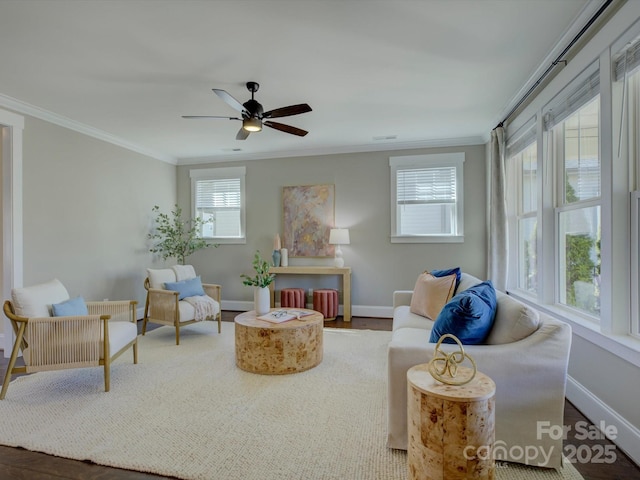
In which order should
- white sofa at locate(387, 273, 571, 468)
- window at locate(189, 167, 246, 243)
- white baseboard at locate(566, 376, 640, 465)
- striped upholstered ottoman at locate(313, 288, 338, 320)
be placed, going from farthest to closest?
1. window at locate(189, 167, 246, 243)
2. striped upholstered ottoman at locate(313, 288, 338, 320)
3. white baseboard at locate(566, 376, 640, 465)
4. white sofa at locate(387, 273, 571, 468)

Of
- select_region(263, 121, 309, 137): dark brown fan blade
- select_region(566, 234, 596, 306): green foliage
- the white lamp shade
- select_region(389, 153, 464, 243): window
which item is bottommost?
select_region(566, 234, 596, 306): green foliage

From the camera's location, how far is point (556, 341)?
176 cm

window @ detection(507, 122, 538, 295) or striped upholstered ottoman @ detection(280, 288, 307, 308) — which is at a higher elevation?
window @ detection(507, 122, 538, 295)

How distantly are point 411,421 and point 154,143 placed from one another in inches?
203

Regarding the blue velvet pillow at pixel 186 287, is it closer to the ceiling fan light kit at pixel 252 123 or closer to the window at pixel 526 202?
the ceiling fan light kit at pixel 252 123

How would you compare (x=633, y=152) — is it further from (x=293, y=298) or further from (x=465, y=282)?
(x=293, y=298)

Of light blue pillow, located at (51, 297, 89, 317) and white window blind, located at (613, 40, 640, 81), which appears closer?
white window blind, located at (613, 40, 640, 81)

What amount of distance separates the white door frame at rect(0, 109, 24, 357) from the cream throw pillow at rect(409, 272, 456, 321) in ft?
13.5

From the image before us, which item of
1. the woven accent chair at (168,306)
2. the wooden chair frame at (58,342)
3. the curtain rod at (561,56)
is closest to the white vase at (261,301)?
the woven accent chair at (168,306)

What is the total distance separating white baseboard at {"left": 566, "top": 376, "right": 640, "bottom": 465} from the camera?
6.13 feet

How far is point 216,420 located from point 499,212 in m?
3.64

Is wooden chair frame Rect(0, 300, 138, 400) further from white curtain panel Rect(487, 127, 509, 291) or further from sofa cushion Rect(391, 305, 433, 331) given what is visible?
white curtain panel Rect(487, 127, 509, 291)

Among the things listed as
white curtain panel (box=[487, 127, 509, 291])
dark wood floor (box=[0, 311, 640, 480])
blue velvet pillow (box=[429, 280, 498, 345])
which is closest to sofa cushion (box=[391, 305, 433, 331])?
blue velvet pillow (box=[429, 280, 498, 345])

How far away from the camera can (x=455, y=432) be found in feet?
4.91
